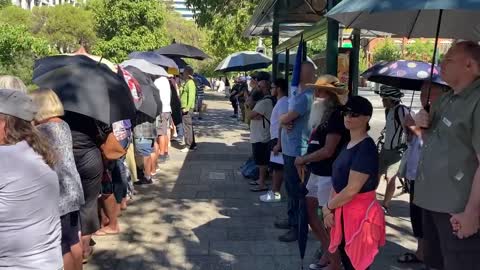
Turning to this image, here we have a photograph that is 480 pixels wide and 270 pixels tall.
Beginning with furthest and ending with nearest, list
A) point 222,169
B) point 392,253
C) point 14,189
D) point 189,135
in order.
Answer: point 189,135 < point 222,169 < point 392,253 < point 14,189

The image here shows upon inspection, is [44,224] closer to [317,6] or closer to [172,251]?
[172,251]

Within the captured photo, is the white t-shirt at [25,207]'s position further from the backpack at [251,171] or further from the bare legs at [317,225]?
the backpack at [251,171]

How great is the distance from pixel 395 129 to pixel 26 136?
4300mm

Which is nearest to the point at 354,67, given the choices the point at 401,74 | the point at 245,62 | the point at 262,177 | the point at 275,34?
the point at 401,74

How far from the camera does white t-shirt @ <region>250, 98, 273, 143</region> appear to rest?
736cm

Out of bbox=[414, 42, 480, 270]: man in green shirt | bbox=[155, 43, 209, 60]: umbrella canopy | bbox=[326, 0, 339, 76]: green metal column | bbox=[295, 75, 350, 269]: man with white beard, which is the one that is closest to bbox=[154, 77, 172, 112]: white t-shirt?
bbox=[155, 43, 209, 60]: umbrella canopy

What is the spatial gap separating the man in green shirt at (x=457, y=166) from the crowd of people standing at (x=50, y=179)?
6.62 ft

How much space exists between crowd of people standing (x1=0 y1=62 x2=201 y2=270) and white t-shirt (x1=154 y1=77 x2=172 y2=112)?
2723mm

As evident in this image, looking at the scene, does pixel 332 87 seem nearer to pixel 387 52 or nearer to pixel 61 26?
pixel 387 52

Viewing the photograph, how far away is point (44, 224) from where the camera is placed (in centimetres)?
269

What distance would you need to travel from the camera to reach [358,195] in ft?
11.3

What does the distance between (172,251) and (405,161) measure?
2.45 metres

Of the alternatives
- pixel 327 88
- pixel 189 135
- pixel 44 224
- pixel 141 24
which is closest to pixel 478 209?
pixel 327 88

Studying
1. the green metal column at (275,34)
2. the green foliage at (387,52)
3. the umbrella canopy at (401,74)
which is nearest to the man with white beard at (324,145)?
the umbrella canopy at (401,74)
